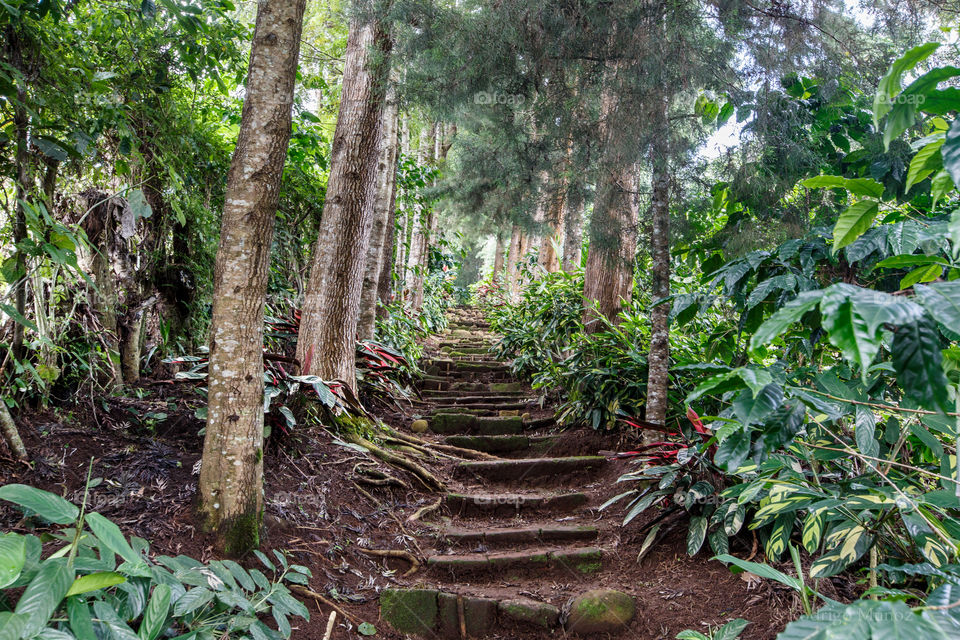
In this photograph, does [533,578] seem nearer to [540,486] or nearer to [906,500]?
[540,486]

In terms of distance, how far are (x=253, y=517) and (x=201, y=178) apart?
2706 millimetres

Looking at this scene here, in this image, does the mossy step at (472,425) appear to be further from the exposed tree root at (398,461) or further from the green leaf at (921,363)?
the green leaf at (921,363)

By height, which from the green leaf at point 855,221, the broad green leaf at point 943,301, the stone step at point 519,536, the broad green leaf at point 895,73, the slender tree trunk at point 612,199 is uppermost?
the slender tree trunk at point 612,199

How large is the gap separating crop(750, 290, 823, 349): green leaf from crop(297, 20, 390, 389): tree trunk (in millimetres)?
3595

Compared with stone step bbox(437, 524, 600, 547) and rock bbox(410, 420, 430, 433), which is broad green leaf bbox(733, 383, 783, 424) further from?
rock bbox(410, 420, 430, 433)

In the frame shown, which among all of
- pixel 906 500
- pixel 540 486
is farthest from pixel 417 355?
pixel 906 500

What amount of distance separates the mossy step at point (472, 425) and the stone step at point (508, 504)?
56.6 inches

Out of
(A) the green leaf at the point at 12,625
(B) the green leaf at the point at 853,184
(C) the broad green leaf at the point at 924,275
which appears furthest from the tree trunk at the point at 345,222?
(C) the broad green leaf at the point at 924,275

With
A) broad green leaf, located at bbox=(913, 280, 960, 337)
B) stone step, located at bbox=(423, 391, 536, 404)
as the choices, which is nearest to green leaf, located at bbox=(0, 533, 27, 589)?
broad green leaf, located at bbox=(913, 280, 960, 337)

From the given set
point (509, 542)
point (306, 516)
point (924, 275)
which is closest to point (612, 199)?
point (509, 542)

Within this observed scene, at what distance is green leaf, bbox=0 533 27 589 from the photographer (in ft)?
4.20

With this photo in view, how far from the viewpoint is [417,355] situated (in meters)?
7.00

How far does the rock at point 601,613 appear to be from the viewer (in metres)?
2.54

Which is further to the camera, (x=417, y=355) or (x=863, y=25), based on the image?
(x=417, y=355)
